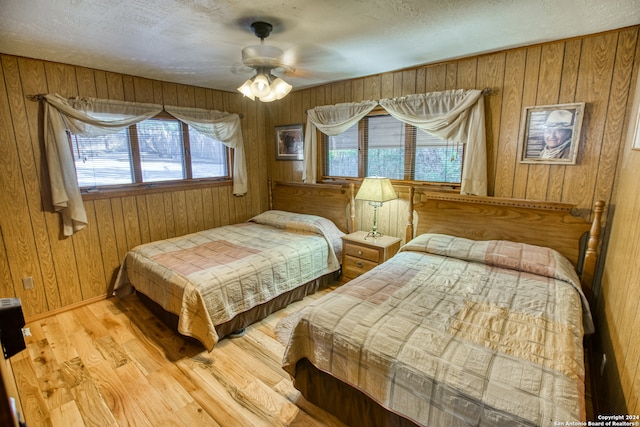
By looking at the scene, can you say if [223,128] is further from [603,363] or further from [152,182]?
[603,363]

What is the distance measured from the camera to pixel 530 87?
2.50 meters

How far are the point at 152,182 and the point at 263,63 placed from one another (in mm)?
2099

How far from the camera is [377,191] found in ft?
10.0

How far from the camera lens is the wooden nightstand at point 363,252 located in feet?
10.0

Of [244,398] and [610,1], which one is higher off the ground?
[610,1]

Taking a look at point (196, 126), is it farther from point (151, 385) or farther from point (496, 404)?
point (496, 404)

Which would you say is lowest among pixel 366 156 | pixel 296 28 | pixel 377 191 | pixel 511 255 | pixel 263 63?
pixel 511 255

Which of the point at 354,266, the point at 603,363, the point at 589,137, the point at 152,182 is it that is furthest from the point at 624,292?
the point at 152,182

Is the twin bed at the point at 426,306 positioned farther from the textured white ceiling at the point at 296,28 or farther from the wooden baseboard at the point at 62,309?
the textured white ceiling at the point at 296,28

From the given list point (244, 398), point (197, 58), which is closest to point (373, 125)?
point (197, 58)

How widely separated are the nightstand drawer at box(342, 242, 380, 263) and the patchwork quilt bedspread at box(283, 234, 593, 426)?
26.1 inches

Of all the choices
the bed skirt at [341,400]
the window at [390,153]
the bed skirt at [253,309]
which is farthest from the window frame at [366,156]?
the bed skirt at [341,400]

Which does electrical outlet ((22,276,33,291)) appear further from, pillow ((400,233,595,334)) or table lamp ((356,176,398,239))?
pillow ((400,233,595,334))

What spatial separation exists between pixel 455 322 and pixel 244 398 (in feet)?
4.51
